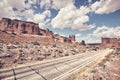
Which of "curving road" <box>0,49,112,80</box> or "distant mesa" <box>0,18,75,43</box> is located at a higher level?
"distant mesa" <box>0,18,75,43</box>

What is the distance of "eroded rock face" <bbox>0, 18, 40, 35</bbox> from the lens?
10975cm

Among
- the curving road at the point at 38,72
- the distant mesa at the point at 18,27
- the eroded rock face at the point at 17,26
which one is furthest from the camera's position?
the eroded rock face at the point at 17,26

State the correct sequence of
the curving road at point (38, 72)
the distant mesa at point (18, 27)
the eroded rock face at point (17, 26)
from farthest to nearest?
the eroded rock face at point (17, 26) < the distant mesa at point (18, 27) < the curving road at point (38, 72)

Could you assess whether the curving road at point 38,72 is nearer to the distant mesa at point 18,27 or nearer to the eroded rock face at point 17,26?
the distant mesa at point 18,27

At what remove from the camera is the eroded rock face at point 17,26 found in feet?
360

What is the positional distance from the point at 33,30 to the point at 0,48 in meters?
90.5

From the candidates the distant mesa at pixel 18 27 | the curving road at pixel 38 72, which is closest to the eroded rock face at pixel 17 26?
the distant mesa at pixel 18 27

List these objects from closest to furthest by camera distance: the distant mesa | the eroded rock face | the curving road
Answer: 1. the curving road
2. the distant mesa
3. the eroded rock face

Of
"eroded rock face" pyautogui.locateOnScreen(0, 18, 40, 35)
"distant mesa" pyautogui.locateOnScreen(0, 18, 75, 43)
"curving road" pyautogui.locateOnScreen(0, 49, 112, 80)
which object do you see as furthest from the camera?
"eroded rock face" pyautogui.locateOnScreen(0, 18, 40, 35)

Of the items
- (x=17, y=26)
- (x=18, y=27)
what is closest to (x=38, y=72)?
(x=18, y=27)

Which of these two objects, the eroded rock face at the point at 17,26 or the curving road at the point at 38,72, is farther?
the eroded rock face at the point at 17,26

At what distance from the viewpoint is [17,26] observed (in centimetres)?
11525

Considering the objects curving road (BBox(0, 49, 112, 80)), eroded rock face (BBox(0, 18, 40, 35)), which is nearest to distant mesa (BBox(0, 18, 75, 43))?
eroded rock face (BBox(0, 18, 40, 35))

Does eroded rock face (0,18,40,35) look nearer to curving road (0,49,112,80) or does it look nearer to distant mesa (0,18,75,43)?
distant mesa (0,18,75,43)
